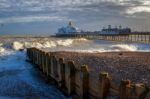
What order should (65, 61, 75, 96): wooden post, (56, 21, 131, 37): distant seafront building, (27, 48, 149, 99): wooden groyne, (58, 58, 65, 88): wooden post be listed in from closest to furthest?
(27, 48, 149, 99): wooden groyne, (65, 61, 75, 96): wooden post, (58, 58, 65, 88): wooden post, (56, 21, 131, 37): distant seafront building

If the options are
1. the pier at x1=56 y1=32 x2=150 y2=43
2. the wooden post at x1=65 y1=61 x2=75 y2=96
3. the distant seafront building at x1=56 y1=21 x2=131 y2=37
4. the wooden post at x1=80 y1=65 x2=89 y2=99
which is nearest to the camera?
the wooden post at x1=80 y1=65 x2=89 y2=99

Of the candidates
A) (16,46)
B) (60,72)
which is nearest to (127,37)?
(16,46)

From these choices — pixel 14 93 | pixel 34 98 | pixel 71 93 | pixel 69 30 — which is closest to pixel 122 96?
pixel 71 93

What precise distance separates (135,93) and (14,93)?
7.16 metres

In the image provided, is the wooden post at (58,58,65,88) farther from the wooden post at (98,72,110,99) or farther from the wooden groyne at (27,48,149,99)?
the wooden post at (98,72,110,99)

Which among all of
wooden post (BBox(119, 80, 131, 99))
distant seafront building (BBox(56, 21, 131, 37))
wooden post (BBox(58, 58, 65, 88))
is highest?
wooden post (BBox(119, 80, 131, 99))

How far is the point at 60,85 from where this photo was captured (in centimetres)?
1420

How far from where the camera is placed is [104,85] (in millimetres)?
9672

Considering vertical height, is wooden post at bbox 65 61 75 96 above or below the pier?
above

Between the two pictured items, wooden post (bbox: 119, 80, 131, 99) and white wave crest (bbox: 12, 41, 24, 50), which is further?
white wave crest (bbox: 12, 41, 24, 50)

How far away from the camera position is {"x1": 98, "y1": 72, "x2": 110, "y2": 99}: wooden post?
9488mm

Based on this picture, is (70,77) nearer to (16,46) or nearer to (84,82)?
(84,82)

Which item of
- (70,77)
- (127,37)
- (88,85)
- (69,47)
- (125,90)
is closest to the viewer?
(125,90)

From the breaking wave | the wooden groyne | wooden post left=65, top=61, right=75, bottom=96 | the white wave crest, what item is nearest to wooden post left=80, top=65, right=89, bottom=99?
the wooden groyne
